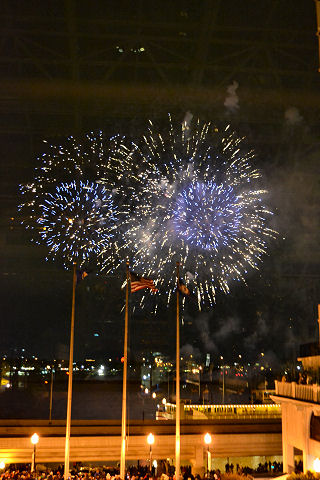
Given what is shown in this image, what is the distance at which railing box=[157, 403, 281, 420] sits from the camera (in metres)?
35.8

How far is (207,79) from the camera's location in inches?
619

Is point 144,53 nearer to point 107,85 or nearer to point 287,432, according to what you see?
point 107,85

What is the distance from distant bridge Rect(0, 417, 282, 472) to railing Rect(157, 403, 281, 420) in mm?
6034

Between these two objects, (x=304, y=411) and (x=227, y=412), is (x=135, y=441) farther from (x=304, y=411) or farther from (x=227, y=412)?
(x=227, y=412)

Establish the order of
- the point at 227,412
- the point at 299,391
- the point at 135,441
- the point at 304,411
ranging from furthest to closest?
the point at 227,412
the point at 135,441
the point at 299,391
the point at 304,411

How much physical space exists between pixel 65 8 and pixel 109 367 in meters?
180

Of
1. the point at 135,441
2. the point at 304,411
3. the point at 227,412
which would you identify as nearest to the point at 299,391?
the point at 304,411

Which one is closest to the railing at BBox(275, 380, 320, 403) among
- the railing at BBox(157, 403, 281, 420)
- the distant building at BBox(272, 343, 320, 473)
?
the distant building at BBox(272, 343, 320, 473)

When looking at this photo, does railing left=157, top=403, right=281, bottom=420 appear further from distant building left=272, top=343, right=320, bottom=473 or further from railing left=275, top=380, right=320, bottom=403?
Answer: railing left=275, top=380, right=320, bottom=403

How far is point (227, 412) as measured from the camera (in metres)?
39.6

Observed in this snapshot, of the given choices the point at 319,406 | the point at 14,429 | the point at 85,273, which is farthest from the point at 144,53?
the point at 14,429

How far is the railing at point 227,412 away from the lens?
35844 mm

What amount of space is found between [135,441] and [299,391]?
10.4 meters

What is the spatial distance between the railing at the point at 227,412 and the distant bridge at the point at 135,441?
19.8 ft
